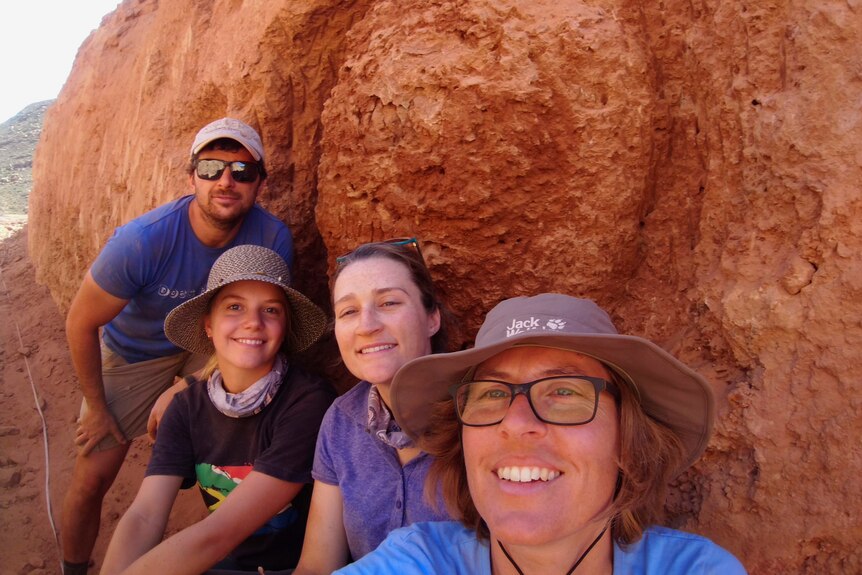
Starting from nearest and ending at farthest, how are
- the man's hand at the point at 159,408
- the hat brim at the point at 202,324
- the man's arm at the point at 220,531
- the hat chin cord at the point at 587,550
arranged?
the hat chin cord at the point at 587,550, the man's arm at the point at 220,531, the hat brim at the point at 202,324, the man's hand at the point at 159,408

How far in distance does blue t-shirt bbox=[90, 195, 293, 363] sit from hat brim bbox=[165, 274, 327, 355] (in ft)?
1.22

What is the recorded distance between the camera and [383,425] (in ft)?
7.02

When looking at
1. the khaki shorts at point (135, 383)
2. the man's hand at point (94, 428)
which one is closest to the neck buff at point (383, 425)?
the khaki shorts at point (135, 383)

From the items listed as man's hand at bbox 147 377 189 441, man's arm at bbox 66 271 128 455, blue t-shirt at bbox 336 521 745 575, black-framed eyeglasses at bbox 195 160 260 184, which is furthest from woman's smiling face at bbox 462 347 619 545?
man's arm at bbox 66 271 128 455

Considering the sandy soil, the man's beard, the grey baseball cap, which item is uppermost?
the grey baseball cap

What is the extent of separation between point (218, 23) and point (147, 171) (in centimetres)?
111

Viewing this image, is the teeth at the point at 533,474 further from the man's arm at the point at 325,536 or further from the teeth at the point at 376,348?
the man's arm at the point at 325,536

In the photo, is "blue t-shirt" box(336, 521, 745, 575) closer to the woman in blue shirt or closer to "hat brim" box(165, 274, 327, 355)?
the woman in blue shirt

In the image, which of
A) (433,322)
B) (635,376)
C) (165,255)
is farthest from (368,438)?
(165,255)

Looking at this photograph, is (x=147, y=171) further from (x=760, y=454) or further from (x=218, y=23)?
(x=760, y=454)

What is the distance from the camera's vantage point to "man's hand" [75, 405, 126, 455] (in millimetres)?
3496

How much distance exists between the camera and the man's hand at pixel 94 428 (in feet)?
11.5

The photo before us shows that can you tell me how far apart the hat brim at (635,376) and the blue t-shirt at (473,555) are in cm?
20

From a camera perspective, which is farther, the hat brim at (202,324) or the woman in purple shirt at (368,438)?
the hat brim at (202,324)
